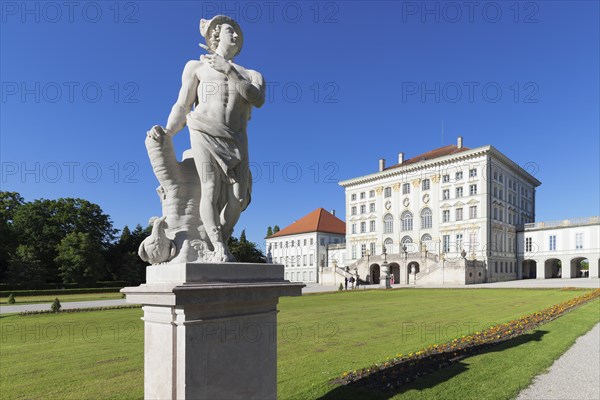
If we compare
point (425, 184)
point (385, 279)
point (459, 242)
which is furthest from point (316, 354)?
point (425, 184)

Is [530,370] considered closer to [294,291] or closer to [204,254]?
[294,291]

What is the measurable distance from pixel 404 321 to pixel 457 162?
1743 inches

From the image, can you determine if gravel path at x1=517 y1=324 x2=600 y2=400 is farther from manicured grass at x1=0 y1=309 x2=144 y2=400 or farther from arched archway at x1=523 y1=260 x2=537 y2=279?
arched archway at x1=523 y1=260 x2=537 y2=279

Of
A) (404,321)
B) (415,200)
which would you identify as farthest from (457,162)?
(404,321)

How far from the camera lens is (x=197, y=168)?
3.92 meters

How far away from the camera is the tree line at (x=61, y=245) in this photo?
40062mm

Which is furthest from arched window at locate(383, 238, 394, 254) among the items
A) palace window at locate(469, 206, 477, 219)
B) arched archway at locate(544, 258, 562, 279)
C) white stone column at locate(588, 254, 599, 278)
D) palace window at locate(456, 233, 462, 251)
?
white stone column at locate(588, 254, 599, 278)

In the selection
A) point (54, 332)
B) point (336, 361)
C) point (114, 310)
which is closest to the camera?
point (336, 361)

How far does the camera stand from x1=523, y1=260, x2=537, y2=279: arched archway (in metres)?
58.2

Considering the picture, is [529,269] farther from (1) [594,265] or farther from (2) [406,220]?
(2) [406,220]

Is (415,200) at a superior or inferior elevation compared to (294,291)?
superior

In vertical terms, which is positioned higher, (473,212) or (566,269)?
(473,212)

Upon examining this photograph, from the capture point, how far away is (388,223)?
60656 millimetres

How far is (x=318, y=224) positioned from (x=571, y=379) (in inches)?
2520
